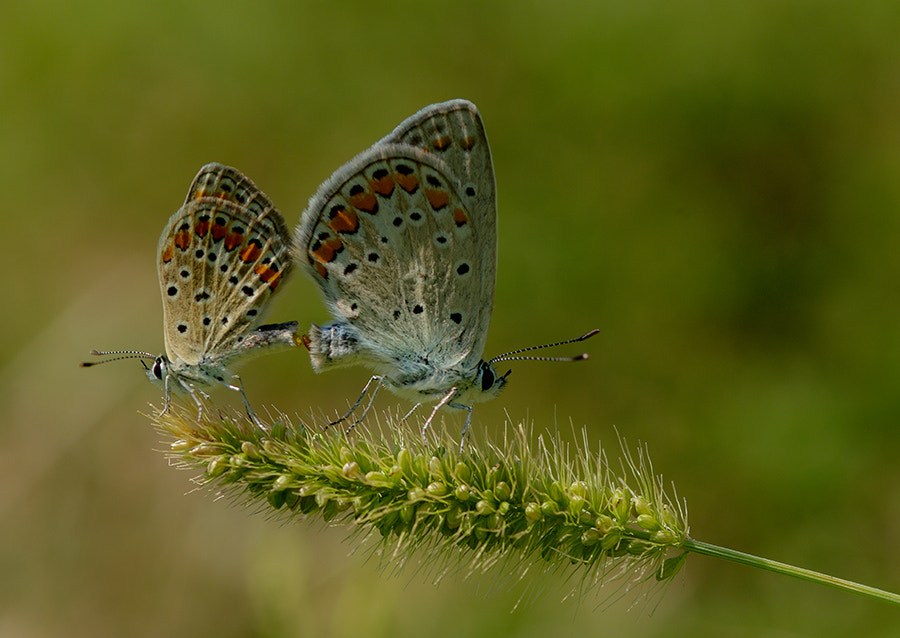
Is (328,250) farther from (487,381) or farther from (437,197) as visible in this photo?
(487,381)

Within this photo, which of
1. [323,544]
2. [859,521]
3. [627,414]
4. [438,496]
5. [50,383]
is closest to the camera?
[438,496]

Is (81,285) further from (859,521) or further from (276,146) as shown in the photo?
(859,521)

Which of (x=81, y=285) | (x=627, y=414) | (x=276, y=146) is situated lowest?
(x=627, y=414)

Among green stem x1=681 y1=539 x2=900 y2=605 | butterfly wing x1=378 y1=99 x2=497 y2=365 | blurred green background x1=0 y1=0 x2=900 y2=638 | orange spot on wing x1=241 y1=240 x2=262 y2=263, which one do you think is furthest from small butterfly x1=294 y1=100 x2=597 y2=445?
green stem x1=681 y1=539 x2=900 y2=605

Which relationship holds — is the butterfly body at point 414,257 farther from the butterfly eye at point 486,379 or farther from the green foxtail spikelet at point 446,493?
the green foxtail spikelet at point 446,493

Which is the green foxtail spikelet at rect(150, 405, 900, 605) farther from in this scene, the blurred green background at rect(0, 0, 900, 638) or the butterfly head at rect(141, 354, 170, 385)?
the blurred green background at rect(0, 0, 900, 638)

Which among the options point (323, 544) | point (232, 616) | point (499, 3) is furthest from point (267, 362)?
point (499, 3)
